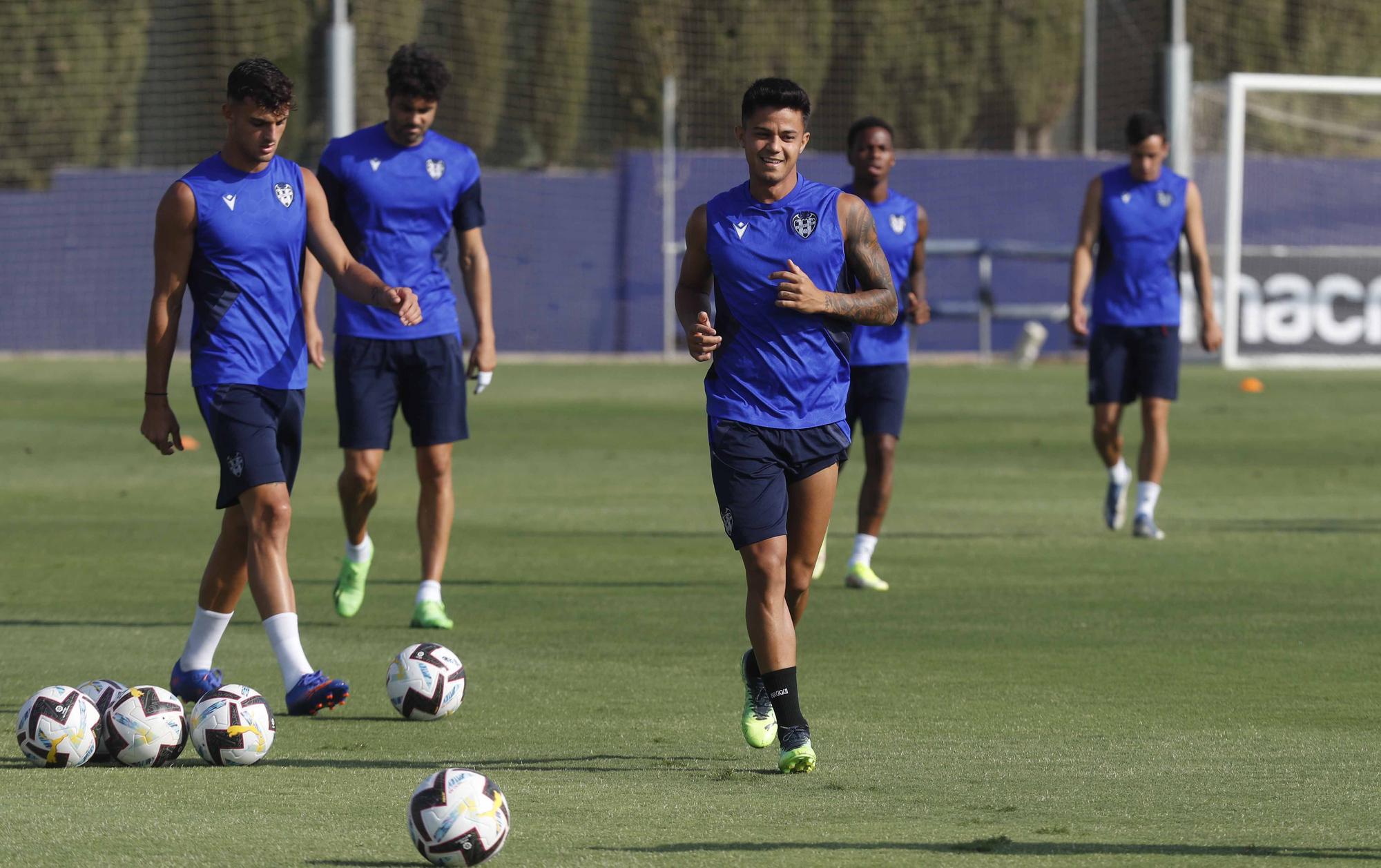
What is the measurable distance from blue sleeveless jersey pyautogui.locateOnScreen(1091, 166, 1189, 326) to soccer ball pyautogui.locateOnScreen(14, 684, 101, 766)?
24.8ft

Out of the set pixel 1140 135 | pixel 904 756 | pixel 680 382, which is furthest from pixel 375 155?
pixel 680 382

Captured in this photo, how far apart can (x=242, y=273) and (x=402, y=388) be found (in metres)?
2.14

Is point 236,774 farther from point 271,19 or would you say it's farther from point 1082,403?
point 271,19

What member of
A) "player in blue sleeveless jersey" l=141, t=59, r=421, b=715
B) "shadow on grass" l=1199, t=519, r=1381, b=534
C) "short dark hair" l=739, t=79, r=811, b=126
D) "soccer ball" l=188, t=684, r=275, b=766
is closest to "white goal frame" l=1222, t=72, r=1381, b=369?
"shadow on grass" l=1199, t=519, r=1381, b=534

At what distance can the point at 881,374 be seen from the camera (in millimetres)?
10641

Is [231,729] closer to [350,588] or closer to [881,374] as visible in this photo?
[350,588]

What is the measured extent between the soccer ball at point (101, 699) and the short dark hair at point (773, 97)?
259 cm

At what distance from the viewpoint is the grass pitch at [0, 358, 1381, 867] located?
534cm

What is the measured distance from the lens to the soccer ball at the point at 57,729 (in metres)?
6.25

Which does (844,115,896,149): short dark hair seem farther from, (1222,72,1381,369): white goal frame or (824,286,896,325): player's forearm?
(1222,72,1381,369): white goal frame

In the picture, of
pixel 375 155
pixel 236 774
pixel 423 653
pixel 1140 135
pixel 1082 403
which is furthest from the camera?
pixel 1082 403

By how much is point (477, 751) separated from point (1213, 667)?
3.14 meters

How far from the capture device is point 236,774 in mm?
6180

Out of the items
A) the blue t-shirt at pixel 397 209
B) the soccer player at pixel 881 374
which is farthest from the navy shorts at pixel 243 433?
the soccer player at pixel 881 374
